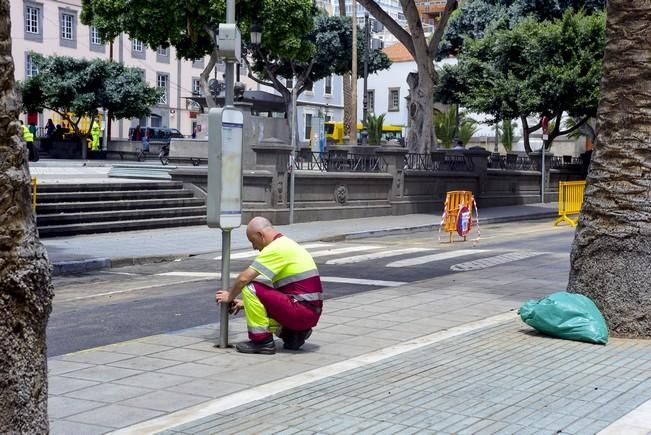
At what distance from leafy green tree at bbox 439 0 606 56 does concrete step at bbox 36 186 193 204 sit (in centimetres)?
2175

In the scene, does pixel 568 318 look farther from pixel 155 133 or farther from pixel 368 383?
pixel 155 133

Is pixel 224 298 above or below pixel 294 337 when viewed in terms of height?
above

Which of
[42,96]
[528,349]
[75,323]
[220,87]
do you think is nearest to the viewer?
[528,349]

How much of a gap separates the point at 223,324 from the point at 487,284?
5643 mm

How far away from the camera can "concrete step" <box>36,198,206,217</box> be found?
2027cm

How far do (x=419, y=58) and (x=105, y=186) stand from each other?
1259cm

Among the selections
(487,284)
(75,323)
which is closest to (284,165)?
(487,284)

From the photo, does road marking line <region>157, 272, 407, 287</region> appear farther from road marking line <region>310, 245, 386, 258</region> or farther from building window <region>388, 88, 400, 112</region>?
building window <region>388, 88, 400, 112</region>

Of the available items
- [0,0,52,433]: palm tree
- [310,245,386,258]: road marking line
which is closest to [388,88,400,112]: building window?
[310,245,386,258]: road marking line

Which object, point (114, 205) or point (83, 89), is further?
point (83, 89)

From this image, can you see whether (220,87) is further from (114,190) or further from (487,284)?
(487,284)

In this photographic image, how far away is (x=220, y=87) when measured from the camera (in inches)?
1474

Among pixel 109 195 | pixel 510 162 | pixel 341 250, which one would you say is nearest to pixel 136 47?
pixel 510 162

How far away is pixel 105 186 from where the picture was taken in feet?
72.9
